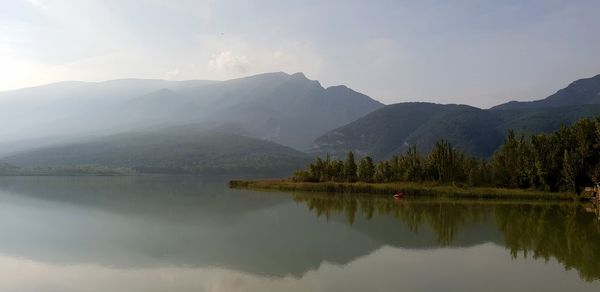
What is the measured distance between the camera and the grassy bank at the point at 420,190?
230ft

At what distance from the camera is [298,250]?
96.6ft

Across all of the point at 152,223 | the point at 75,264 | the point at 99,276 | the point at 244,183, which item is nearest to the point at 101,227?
the point at 152,223

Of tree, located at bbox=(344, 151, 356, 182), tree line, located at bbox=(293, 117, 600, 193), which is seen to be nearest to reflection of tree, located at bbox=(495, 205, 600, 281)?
tree line, located at bbox=(293, 117, 600, 193)

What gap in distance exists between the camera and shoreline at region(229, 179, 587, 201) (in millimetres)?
69812

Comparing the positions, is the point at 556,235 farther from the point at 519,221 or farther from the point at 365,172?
the point at 365,172

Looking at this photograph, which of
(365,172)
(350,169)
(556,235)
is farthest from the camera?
(350,169)

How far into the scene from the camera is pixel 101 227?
3897 cm

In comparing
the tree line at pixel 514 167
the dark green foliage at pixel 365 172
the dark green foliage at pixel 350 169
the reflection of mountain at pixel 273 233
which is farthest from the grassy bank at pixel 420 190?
the reflection of mountain at pixel 273 233

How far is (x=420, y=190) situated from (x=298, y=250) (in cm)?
5183

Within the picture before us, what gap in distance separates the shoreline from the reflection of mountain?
422 inches

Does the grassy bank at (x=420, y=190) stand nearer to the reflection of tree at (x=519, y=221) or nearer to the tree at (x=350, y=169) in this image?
the reflection of tree at (x=519, y=221)

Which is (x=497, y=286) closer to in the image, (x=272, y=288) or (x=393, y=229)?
(x=272, y=288)

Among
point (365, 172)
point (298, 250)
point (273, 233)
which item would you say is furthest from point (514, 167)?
point (298, 250)

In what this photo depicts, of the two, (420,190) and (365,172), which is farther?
(365,172)
